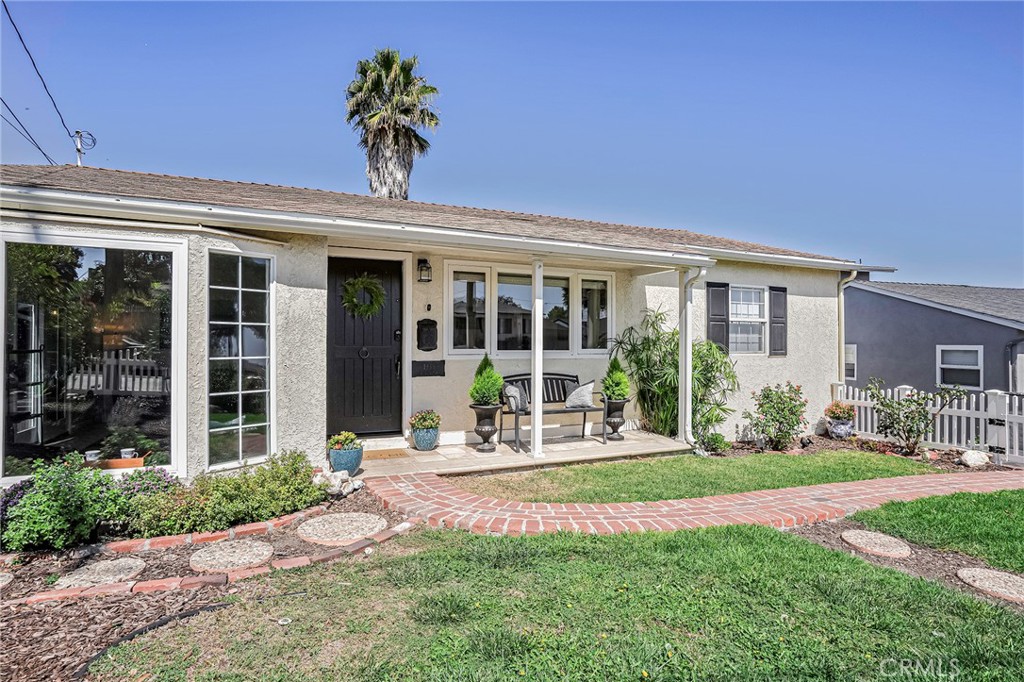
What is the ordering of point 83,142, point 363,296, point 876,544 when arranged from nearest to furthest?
point 876,544, point 363,296, point 83,142

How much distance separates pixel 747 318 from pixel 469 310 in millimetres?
5451

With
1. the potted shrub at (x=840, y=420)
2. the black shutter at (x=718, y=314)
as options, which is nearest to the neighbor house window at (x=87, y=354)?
the black shutter at (x=718, y=314)

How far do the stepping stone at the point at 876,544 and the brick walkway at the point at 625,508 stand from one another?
0.40m

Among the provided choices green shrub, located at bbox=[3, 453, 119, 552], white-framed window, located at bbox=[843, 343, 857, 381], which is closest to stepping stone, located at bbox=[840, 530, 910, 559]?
green shrub, located at bbox=[3, 453, 119, 552]

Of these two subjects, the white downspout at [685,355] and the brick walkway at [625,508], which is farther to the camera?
the white downspout at [685,355]

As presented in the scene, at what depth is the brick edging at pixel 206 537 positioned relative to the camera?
12.7 ft

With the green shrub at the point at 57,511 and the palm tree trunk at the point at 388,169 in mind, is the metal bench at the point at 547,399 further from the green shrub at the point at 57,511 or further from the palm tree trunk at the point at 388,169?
the palm tree trunk at the point at 388,169

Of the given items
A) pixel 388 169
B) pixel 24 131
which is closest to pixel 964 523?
pixel 24 131

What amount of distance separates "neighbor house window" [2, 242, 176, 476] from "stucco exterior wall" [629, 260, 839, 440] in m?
6.87

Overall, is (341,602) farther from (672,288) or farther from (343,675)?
(672,288)

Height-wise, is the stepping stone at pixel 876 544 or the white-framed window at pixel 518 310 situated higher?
the white-framed window at pixel 518 310

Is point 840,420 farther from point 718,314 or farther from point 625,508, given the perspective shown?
point 625,508

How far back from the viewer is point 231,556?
3730mm

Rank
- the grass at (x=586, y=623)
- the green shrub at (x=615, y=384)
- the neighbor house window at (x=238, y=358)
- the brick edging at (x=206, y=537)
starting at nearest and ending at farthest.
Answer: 1. the grass at (x=586, y=623)
2. the brick edging at (x=206, y=537)
3. the neighbor house window at (x=238, y=358)
4. the green shrub at (x=615, y=384)
